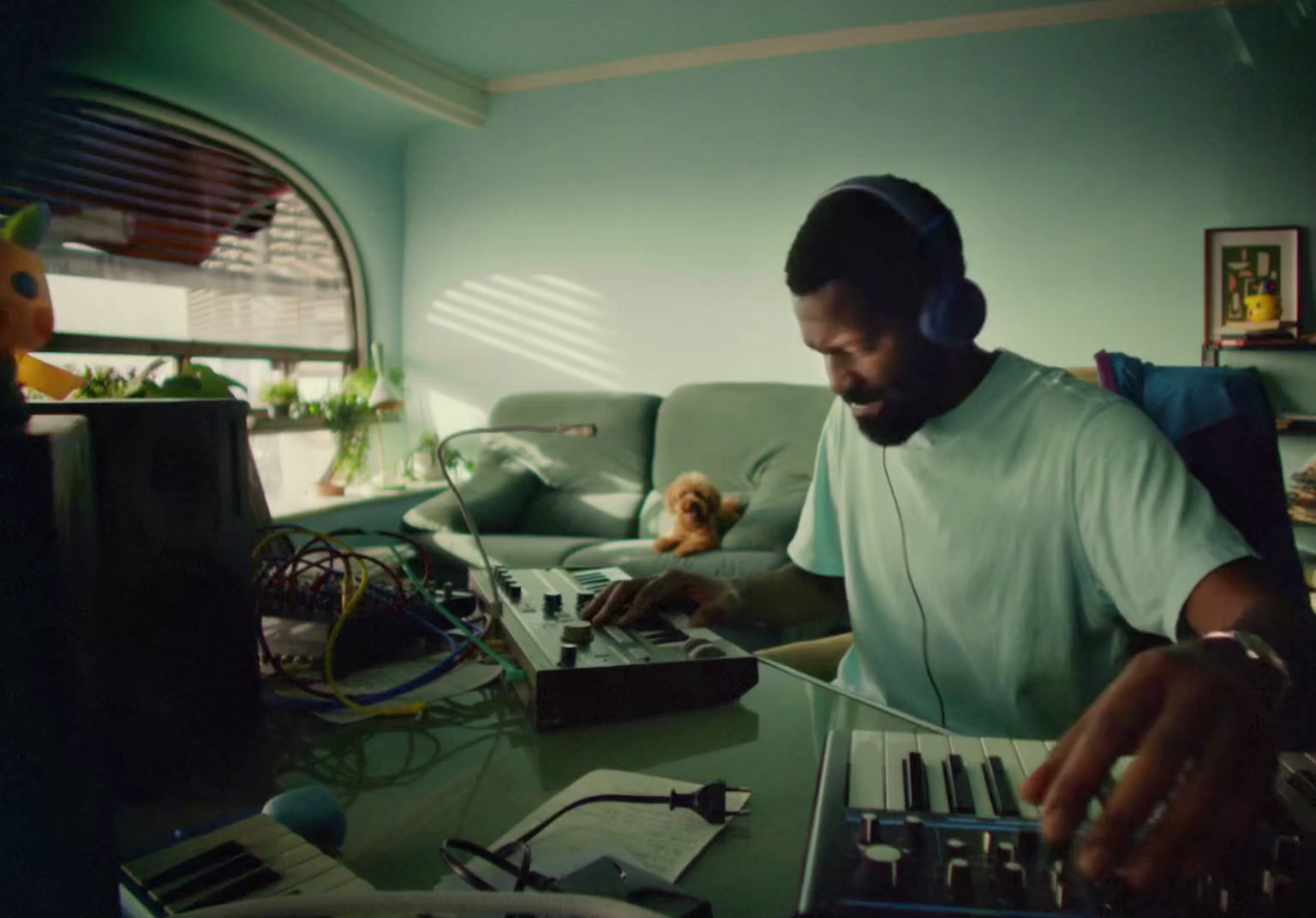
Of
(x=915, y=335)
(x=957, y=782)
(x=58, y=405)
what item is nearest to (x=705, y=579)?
(x=915, y=335)

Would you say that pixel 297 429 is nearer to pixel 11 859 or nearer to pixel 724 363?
pixel 724 363

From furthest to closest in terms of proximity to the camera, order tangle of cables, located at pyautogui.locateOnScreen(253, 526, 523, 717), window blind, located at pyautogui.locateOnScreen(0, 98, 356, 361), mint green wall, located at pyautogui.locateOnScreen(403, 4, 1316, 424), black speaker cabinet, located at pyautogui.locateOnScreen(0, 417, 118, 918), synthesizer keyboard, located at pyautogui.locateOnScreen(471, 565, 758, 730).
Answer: mint green wall, located at pyautogui.locateOnScreen(403, 4, 1316, 424) < window blind, located at pyautogui.locateOnScreen(0, 98, 356, 361) < tangle of cables, located at pyautogui.locateOnScreen(253, 526, 523, 717) < synthesizer keyboard, located at pyautogui.locateOnScreen(471, 565, 758, 730) < black speaker cabinet, located at pyautogui.locateOnScreen(0, 417, 118, 918)

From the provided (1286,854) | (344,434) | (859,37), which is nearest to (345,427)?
(344,434)

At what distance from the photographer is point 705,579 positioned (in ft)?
3.80

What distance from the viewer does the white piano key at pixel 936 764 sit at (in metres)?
0.54

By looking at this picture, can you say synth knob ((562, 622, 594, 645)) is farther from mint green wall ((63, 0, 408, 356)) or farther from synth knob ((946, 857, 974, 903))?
mint green wall ((63, 0, 408, 356))

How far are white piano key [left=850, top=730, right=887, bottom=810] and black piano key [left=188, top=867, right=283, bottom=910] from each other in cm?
34

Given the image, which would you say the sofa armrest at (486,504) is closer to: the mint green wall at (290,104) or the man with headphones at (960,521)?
the mint green wall at (290,104)

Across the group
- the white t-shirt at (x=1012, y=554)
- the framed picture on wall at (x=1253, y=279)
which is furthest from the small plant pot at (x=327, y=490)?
the framed picture on wall at (x=1253, y=279)

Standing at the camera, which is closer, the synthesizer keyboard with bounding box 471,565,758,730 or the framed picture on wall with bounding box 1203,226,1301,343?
the synthesizer keyboard with bounding box 471,565,758,730

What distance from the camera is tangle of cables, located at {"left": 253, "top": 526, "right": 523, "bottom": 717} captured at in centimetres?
91

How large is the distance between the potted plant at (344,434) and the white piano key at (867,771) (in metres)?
4.03

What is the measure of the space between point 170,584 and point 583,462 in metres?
3.30

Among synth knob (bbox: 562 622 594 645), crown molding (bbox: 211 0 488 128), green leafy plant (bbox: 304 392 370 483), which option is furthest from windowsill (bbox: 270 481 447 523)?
synth knob (bbox: 562 622 594 645)
